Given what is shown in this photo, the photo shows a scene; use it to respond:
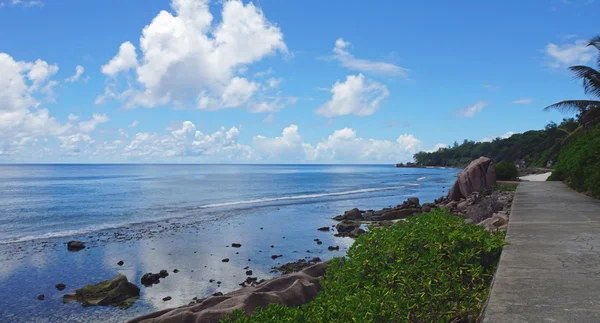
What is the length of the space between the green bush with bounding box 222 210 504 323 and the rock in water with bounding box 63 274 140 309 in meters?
8.12

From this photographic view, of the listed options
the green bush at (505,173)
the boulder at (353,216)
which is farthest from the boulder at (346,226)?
the green bush at (505,173)

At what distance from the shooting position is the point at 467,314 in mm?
3693

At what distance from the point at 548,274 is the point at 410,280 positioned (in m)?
1.28

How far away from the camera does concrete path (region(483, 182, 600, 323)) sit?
299 centimetres

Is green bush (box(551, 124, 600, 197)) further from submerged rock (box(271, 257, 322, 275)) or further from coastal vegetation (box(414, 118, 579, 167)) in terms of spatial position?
coastal vegetation (box(414, 118, 579, 167))

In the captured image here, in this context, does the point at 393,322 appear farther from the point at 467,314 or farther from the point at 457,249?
the point at 457,249

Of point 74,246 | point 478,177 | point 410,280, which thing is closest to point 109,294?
point 74,246

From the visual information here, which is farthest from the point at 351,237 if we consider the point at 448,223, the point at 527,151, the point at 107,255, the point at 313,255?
the point at 527,151

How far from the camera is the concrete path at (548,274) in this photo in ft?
9.81

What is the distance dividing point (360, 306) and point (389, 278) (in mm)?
854

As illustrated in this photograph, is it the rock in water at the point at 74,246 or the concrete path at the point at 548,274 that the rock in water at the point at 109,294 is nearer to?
the rock in water at the point at 74,246

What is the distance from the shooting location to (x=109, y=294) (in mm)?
11602

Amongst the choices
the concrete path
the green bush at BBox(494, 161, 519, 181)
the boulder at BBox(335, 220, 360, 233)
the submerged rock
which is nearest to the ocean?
the submerged rock

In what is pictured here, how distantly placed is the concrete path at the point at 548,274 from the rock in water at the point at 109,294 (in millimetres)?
9670
